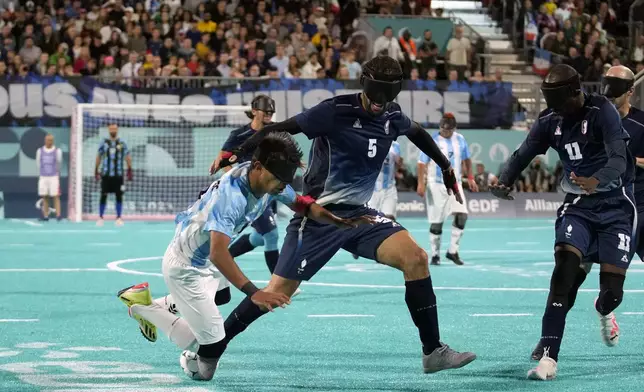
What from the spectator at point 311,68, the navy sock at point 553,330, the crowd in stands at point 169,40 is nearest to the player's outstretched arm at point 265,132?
the navy sock at point 553,330

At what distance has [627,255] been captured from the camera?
321 inches

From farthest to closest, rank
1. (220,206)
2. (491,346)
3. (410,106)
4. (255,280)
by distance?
(410,106), (255,280), (491,346), (220,206)

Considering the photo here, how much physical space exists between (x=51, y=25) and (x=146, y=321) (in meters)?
21.2

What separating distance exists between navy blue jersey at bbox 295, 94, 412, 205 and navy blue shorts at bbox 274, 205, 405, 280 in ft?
0.79

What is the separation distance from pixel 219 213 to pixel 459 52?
23.0 metres

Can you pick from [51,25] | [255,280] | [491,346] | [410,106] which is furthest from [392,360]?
[51,25]

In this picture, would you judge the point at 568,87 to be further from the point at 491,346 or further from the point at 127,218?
the point at 127,218

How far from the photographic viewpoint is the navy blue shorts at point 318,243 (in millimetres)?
7836

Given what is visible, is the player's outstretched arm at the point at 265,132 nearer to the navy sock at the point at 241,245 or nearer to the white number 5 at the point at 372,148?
the white number 5 at the point at 372,148

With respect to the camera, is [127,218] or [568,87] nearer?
[568,87]

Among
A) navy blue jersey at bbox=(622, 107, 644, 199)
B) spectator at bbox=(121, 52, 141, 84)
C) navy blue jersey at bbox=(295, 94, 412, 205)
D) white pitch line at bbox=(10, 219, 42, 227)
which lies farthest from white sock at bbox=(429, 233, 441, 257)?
spectator at bbox=(121, 52, 141, 84)

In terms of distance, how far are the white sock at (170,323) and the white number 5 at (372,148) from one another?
5.85ft

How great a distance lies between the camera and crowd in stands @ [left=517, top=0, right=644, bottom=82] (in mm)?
29516

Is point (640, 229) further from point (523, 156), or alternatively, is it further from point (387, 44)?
point (387, 44)
